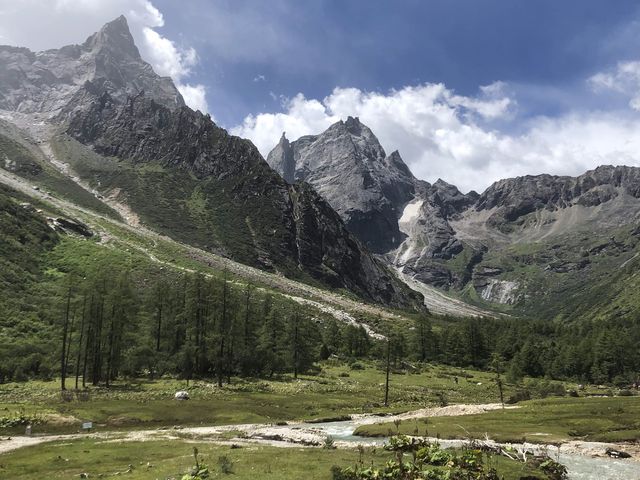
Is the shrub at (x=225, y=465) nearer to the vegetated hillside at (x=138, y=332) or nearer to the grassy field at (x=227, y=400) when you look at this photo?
the grassy field at (x=227, y=400)

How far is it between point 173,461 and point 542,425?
42789 mm

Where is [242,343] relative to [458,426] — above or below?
above

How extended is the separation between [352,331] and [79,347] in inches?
3447

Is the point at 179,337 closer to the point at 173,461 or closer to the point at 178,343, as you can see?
the point at 178,343

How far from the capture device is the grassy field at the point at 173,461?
1304 inches

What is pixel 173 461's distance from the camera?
3669 centimetres

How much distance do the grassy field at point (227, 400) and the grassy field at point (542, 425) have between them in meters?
14.8

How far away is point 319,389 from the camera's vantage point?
3637 inches

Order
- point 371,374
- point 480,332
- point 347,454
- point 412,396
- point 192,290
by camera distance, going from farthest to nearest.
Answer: point 480,332 → point 371,374 → point 192,290 → point 412,396 → point 347,454

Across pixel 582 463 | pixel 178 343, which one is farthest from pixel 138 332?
pixel 582 463

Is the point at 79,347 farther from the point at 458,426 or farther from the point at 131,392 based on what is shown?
the point at 458,426

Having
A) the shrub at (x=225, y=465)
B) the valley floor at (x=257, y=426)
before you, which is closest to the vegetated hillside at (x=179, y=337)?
the valley floor at (x=257, y=426)

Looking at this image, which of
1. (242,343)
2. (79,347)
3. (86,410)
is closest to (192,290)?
(242,343)

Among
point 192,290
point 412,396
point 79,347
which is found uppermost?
point 192,290
